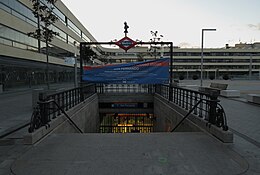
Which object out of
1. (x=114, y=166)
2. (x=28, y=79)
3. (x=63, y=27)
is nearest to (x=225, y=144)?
(x=114, y=166)

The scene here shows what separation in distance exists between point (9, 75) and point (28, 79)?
13.2 feet

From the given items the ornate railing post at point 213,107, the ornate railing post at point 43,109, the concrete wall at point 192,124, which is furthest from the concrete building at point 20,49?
the ornate railing post at point 213,107

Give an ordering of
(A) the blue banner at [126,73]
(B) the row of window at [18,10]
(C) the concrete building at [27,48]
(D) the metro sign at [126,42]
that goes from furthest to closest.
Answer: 1. (B) the row of window at [18,10]
2. (C) the concrete building at [27,48]
3. (A) the blue banner at [126,73]
4. (D) the metro sign at [126,42]

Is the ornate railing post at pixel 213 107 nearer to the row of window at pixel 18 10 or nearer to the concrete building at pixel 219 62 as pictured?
the row of window at pixel 18 10

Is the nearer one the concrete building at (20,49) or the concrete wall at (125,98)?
the concrete wall at (125,98)

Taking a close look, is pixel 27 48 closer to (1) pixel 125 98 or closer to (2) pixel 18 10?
(2) pixel 18 10

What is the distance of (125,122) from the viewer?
20219 millimetres

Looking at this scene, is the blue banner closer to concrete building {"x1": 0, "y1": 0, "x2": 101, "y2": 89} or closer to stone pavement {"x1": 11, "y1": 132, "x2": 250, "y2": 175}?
stone pavement {"x1": 11, "y1": 132, "x2": 250, "y2": 175}

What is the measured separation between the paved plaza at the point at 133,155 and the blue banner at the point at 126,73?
197 inches

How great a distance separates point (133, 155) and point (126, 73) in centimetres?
678

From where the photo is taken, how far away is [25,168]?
3.72 meters

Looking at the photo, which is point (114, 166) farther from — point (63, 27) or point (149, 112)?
point (63, 27)

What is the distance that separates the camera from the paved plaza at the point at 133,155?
3.66 metres

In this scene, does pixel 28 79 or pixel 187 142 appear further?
pixel 28 79
